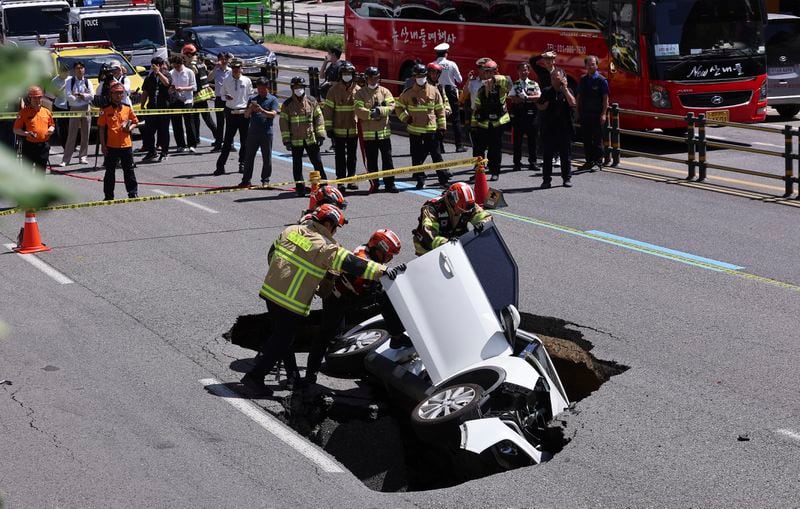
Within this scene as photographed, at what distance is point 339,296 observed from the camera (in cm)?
830

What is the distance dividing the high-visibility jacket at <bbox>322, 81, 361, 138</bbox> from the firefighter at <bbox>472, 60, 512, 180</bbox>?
1937 mm

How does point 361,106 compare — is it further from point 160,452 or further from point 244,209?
point 160,452

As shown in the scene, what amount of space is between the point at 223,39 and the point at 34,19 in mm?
5777

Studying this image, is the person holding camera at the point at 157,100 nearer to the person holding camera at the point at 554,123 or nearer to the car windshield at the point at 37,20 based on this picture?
the person holding camera at the point at 554,123

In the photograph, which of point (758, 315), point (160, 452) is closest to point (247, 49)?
point (758, 315)

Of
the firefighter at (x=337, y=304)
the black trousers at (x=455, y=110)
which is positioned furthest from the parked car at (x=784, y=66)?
the firefighter at (x=337, y=304)

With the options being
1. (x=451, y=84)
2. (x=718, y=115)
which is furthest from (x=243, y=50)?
(x=718, y=115)

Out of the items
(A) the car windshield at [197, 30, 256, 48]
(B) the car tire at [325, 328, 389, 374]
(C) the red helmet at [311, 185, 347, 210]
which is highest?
(A) the car windshield at [197, 30, 256, 48]

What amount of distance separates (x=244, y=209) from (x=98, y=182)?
4107 millimetres

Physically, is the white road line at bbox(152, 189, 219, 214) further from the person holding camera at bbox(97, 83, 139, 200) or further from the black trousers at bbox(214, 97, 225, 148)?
the black trousers at bbox(214, 97, 225, 148)

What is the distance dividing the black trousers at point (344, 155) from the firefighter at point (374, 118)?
239 mm

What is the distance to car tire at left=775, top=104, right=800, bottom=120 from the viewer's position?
2506cm

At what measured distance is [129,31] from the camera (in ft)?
93.4

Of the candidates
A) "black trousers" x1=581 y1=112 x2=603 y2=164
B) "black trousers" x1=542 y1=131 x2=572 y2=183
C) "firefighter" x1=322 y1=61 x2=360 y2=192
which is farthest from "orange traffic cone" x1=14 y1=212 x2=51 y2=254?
"black trousers" x1=581 y1=112 x2=603 y2=164
